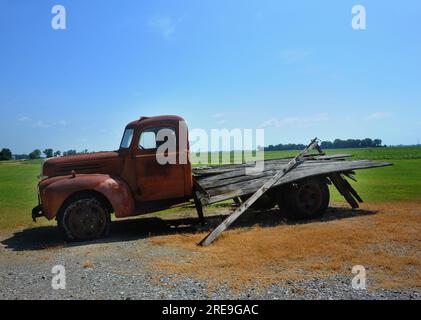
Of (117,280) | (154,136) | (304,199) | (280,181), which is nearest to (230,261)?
(117,280)

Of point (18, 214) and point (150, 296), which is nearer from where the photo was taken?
point (150, 296)

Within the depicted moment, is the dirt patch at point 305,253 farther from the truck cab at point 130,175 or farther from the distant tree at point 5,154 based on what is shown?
the distant tree at point 5,154

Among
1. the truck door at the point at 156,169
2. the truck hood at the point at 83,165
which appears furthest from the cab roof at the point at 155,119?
the truck hood at the point at 83,165

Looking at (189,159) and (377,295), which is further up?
(189,159)

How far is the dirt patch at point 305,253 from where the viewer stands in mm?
5426

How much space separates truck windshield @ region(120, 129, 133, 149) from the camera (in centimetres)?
911

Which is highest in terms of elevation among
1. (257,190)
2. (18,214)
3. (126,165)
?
(126,165)

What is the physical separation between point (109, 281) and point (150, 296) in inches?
38.3

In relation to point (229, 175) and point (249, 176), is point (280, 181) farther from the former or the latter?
point (229, 175)

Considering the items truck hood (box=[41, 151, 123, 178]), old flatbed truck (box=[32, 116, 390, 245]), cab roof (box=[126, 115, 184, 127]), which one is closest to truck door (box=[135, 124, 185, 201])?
old flatbed truck (box=[32, 116, 390, 245])
